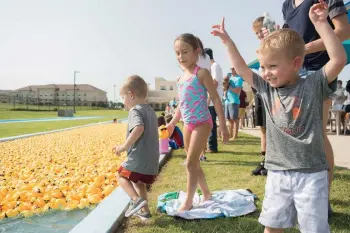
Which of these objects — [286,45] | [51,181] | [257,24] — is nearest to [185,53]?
[257,24]

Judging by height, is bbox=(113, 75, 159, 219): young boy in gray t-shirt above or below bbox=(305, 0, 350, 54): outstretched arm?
below

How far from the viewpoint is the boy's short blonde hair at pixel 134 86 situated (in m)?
3.36

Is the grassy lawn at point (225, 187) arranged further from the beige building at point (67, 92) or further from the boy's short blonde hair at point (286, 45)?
the beige building at point (67, 92)

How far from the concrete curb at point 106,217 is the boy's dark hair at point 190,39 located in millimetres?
1750

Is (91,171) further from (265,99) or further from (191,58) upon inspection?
(265,99)

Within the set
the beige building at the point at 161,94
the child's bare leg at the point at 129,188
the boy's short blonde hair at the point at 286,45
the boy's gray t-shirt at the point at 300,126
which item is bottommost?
the child's bare leg at the point at 129,188

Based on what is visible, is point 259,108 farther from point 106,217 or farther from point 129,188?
point 106,217

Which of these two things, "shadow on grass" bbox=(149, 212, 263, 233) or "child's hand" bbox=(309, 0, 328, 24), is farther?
"shadow on grass" bbox=(149, 212, 263, 233)

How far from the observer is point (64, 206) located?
3939mm

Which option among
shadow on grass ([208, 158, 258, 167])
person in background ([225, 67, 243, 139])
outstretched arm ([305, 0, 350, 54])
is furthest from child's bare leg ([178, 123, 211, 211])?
person in background ([225, 67, 243, 139])

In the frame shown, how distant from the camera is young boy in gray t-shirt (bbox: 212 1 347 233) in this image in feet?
6.32

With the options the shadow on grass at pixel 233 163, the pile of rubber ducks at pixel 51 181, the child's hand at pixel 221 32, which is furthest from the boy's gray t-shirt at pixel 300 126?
the shadow on grass at pixel 233 163

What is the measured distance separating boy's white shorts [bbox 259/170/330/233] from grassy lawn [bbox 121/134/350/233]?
2.56ft

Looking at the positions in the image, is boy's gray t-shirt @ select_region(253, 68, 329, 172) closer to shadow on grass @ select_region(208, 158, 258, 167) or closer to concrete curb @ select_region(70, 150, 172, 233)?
concrete curb @ select_region(70, 150, 172, 233)
